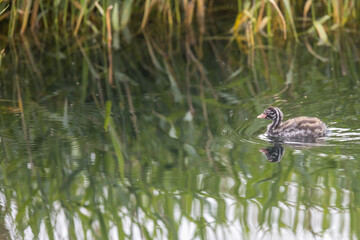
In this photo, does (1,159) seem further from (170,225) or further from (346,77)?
(346,77)

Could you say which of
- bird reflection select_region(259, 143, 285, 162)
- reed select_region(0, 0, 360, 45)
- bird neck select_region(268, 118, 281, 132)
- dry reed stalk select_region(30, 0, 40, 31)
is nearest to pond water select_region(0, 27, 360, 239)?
bird reflection select_region(259, 143, 285, 162)

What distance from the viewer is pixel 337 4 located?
432 inches

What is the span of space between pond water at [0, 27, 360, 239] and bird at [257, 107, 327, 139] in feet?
0.32

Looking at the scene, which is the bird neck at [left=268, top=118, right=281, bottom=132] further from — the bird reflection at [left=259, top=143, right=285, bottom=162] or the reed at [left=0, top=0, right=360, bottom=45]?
the reed at [left=0, top=0, right=360, bottom=45]

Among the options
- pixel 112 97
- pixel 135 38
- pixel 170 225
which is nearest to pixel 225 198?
pixel 170 225

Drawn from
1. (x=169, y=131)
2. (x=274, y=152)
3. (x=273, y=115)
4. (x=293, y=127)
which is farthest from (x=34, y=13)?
(x=274, y=152)

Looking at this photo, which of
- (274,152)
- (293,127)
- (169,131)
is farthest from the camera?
(169,131)

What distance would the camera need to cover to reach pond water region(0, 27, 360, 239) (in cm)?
491

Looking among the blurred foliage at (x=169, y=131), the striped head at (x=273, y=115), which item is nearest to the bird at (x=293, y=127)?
the striped head at (x=273, y=115)

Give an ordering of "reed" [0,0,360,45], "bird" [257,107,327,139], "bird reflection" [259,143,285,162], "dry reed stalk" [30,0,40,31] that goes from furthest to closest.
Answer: "dry reed stalk" [30,0,40,31] < "reed" [0,0,360,45] < "bird" [257,107,327,139] < "bird reflection" [259,143,285,162]

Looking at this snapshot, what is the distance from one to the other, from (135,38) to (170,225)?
7891 mm

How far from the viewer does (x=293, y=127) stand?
6.73 m

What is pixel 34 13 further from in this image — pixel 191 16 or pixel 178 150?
pixel 178 150

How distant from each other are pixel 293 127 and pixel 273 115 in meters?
0.33
